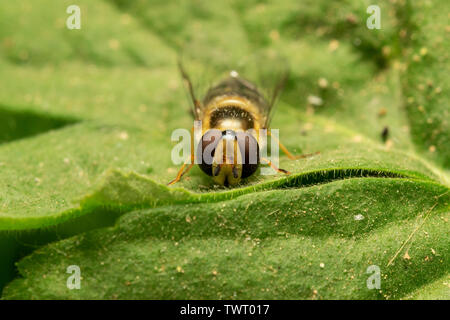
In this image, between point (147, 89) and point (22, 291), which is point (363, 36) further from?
point (22, 291)

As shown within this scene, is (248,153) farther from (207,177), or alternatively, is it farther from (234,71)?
(234,71)

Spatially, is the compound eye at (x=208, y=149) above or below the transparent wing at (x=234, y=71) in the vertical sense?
below

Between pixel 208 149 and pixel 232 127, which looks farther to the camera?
pixel 232 127

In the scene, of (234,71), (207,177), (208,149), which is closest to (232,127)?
(208,149)

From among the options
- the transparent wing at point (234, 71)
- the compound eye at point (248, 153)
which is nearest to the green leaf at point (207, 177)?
the transparent wing at point (234, 71)

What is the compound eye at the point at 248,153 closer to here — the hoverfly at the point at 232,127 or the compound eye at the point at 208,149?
the hoverfly at the point at 232,127
